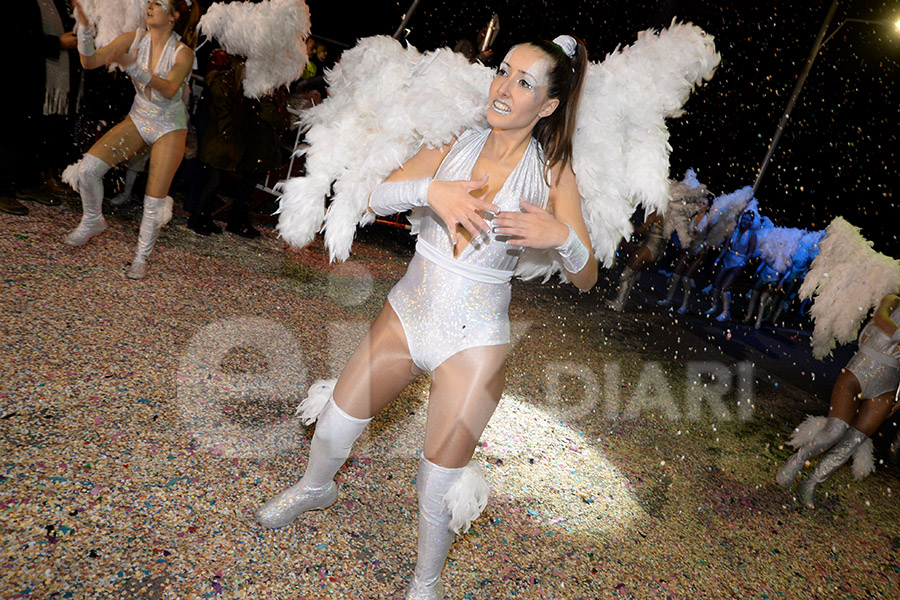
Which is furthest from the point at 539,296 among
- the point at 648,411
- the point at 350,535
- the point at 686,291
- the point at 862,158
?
the point at 862,158

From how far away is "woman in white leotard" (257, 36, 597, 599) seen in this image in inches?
66.9

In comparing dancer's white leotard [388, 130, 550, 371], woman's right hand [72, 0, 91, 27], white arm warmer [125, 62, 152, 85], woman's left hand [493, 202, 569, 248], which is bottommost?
dancer's white leotard [388, 130, 550, 371]

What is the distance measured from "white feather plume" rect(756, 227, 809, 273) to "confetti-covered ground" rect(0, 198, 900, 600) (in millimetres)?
6417

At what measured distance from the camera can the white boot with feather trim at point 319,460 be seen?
188 centimetres

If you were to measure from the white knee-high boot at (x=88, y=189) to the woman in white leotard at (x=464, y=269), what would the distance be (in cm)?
280

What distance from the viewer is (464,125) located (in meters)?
1.96

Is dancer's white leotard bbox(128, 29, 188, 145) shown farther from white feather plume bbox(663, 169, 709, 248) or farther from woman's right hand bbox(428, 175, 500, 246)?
white feather plume bbox(663, 169, 709, 248)

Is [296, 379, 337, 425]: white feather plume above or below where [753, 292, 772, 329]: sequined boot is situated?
above

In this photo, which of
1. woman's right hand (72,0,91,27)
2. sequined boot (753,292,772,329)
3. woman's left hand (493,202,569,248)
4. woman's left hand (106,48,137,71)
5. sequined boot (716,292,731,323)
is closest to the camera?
woman's left hand (493,202,569,248)

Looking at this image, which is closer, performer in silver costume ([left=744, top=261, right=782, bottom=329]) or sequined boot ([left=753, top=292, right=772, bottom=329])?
performer in silver costume ([left=744, top=261, right=782, bottom=329])

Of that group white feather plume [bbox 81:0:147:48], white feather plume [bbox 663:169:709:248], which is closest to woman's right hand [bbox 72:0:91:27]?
white feather plume [bbox 81:0:147:48]

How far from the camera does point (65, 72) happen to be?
471 centimetres

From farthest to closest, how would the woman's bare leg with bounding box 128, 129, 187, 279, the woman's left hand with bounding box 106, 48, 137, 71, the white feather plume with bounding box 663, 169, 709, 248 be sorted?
the white feather plume with bounding box 663, 169, 709, 248
the woman's bare leg with bounding box 128, 129, 187, 279
the woman's left hand with bounding box 106, 48, 137, 71

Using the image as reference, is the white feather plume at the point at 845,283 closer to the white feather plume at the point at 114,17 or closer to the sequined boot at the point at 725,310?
the white feather plume at the point at 114,17
